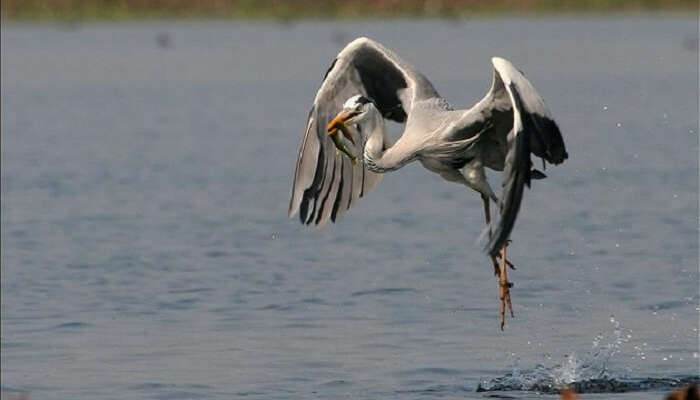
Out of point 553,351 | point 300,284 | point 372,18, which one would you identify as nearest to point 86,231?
point 300,284

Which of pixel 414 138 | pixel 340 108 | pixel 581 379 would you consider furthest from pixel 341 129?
pixel 581 379

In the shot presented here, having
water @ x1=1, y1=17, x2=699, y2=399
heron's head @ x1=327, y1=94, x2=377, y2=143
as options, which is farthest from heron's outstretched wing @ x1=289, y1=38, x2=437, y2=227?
water @ x1=1, y1=17, x2=699, y2=399

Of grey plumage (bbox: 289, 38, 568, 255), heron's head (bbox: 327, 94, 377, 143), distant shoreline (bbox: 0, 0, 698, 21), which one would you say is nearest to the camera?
grey plumage (bbox: 289, 38, 568, 255)

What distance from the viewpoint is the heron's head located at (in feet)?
32.6

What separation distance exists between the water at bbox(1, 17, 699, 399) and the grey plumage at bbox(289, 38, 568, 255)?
136 centimetres

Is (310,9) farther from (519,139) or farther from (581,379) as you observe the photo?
(519,139)

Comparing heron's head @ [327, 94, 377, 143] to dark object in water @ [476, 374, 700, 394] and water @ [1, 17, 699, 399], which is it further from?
dark object in water @ [476, 374, 700, 394]

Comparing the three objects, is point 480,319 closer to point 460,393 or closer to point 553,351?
point 553,351

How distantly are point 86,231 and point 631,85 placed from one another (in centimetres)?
2115

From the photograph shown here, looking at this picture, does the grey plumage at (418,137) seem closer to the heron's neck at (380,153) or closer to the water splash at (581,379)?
A: the heron's neck at (380,153)

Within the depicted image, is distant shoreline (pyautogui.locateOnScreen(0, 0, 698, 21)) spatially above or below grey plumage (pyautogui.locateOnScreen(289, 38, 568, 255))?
below

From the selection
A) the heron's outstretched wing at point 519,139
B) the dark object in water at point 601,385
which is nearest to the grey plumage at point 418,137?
the heron's outstretched wing at point 519,139

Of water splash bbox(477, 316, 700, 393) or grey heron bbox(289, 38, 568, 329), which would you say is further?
water splash bbox(477, 316, 700, 393)

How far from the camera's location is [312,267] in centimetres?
1611
